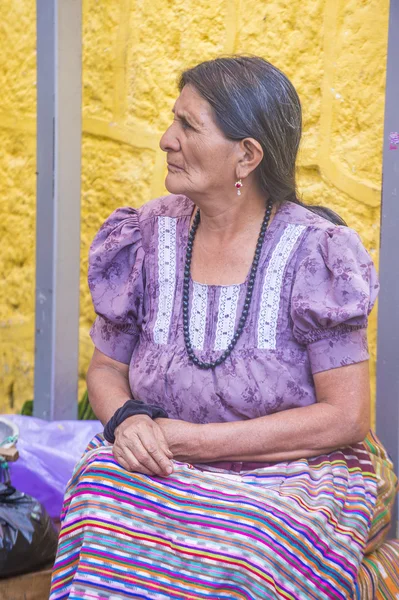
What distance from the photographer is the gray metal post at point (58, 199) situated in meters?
3.53

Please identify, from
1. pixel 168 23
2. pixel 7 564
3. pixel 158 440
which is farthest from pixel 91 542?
pixel 168 23

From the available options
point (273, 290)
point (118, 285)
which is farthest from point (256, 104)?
point (118, 285)

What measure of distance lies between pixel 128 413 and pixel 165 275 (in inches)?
18.8

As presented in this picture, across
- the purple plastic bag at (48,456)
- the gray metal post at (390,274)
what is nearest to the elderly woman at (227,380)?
the gray metal post at (390,274)

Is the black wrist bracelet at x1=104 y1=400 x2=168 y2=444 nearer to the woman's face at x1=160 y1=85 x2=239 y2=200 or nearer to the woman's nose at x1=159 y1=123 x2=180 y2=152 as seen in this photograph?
the woman's face at x1=160 y1=85 x2=239 y2=200

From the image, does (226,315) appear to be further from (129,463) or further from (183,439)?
(129,463)

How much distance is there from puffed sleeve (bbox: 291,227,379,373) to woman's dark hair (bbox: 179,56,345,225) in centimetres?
31

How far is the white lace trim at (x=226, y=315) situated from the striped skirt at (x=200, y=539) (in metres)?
0.39

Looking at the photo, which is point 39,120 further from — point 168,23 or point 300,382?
point 300,382

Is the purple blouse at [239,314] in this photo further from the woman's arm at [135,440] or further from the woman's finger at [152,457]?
the woman's finger at [152,457]

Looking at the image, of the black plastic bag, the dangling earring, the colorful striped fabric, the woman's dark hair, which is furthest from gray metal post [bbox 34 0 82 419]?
the colorful striped fabric

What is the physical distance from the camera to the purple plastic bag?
10.6 ft

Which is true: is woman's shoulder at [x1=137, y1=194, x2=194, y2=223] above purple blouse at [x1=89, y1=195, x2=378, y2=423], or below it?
above

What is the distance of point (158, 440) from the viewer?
7.33 feet
